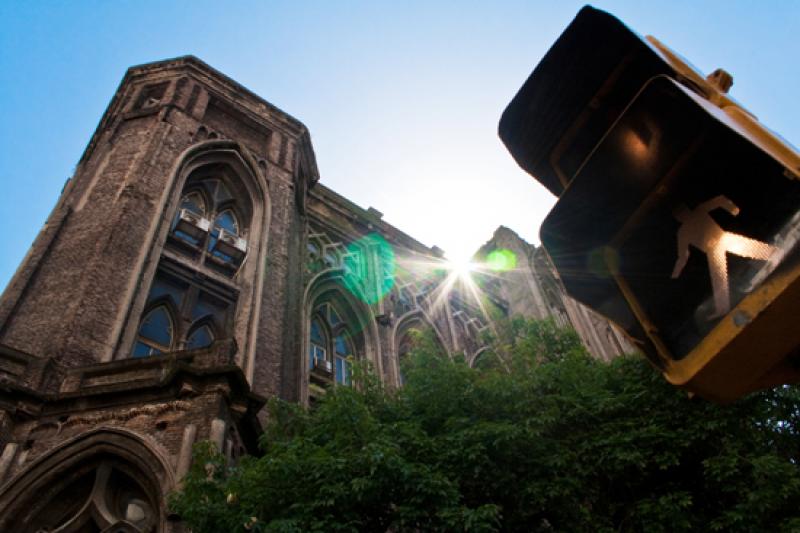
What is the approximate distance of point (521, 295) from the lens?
23.9m

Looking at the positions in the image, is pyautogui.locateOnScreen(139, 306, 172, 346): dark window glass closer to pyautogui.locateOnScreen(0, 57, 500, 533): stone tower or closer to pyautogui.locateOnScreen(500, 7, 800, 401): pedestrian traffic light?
pyautogui.locateOnScreen(0, 57, 500, 533): stone tower

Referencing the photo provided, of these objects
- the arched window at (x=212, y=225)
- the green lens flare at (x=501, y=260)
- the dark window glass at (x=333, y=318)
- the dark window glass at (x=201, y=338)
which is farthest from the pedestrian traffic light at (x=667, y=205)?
the green lens flare at (x=501, y=260)

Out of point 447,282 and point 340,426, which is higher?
point 447,282

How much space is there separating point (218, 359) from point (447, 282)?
47.9 ft

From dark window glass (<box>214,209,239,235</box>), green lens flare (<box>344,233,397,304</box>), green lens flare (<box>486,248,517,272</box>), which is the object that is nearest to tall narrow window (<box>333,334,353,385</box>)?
green lens flare (<box>344,233,397,304</box>)

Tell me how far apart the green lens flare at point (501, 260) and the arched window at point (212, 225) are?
13.4 m

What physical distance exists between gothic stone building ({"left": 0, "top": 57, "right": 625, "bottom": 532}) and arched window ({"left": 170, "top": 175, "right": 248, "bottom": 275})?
0.13 feet

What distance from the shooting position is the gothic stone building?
22.7 ft

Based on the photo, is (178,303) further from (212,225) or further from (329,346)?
(329,346)

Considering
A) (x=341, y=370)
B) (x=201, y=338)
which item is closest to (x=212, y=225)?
(x=201, y=338)

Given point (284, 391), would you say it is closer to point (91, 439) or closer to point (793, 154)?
point (91, 439)

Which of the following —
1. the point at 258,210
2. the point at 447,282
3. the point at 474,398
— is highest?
the point at 447,282

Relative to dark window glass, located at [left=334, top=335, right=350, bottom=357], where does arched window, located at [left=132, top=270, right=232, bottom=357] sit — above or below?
Answer: below

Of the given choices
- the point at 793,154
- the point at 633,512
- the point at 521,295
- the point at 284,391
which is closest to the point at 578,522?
the point at 633,512
